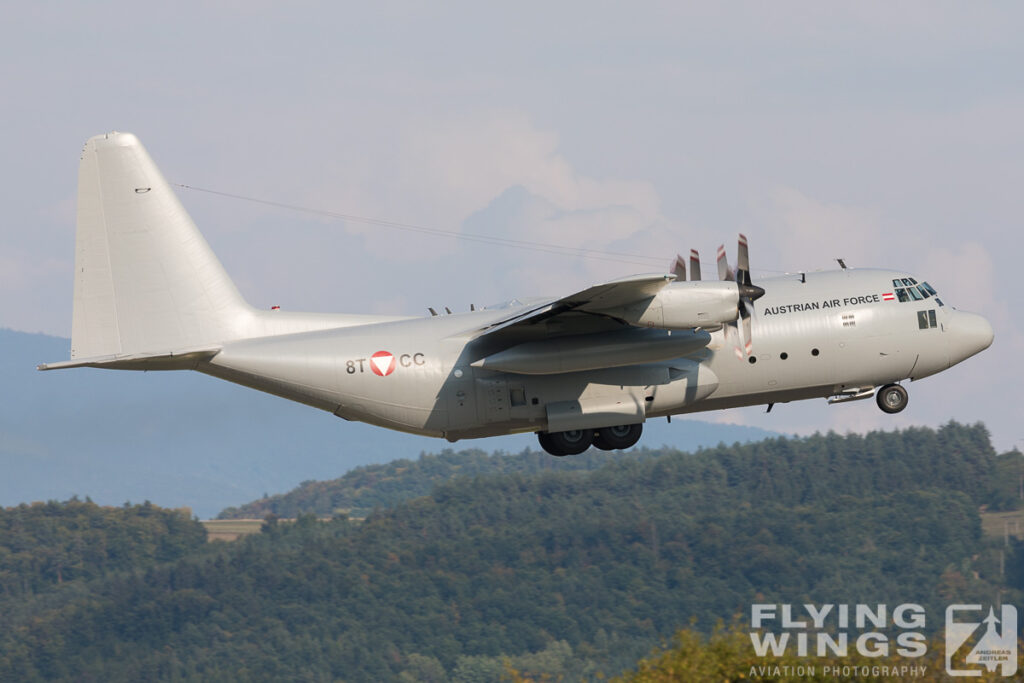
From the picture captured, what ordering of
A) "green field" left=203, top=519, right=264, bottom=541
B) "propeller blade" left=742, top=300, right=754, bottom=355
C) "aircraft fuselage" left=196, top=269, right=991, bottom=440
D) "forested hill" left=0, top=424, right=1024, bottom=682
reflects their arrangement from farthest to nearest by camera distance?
1. "green field" left=203, top=519, right=264, bottom=541
2. "forested hill" left=0, top=424, right=1024, bottom=682
3. "aircraft fuselage" left=196, top=269, right=991, bottom=440
4. "propeller blade" left=742, top=300, right=754, bottom=355

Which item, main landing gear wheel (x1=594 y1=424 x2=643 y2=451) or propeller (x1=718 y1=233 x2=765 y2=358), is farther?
main landing gear wheel (x1=594 y1=424 x2=643 y2=451)

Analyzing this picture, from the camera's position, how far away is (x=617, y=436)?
28859mm

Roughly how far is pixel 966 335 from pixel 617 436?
26.5ft

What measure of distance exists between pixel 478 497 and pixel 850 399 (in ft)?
467

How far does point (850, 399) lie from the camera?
2872 centimetres

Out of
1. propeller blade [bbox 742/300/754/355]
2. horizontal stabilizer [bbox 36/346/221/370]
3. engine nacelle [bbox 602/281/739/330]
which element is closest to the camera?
engine nacelle [bbox 602/281/739/330]

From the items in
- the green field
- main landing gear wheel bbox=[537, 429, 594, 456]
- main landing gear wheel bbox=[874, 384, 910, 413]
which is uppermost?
main landing gear wheel bbox=[874, 384, 910, 413]

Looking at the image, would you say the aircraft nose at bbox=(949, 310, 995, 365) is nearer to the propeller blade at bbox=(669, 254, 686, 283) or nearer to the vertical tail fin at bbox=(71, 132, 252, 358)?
the propeller blade at bbox=(669, 254, 686, 283)

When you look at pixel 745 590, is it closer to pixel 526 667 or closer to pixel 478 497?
pixel 526 667

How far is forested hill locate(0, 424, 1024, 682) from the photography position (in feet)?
423

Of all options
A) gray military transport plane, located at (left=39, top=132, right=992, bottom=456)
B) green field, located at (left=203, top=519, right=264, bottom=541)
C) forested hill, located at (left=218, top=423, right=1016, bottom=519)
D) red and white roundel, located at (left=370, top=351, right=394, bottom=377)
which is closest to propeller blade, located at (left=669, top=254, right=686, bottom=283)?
gray military transport plane, located at (left=39, top=132, right=992, bottom=456)

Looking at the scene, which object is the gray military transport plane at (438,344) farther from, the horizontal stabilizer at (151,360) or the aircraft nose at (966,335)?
the aircraft nose at (966,335)

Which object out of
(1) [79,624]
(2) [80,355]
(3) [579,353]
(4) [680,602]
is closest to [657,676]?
(3) [579,353]

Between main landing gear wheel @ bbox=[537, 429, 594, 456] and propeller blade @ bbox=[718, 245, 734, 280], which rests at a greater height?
propeller blade @ bbox=[718, 245, 734, 280]
